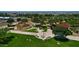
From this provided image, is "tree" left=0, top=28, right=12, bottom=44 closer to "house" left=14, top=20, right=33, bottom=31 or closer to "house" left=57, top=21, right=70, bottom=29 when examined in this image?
"house" left=14, top=20, right=33, bottom=31

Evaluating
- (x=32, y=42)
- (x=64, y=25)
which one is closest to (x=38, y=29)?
(x=32, y=42)

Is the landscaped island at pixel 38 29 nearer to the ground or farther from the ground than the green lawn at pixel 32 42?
farther from the ground

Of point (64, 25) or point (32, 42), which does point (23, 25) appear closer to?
point (32, 42)

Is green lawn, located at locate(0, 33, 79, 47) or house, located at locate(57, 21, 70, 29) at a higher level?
house, located at locate(57, 21, 70, 29)

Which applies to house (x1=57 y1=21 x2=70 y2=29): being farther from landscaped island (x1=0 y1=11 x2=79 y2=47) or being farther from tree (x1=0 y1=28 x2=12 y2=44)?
tree (x1=0 y1=28 x2=12 y2=44)

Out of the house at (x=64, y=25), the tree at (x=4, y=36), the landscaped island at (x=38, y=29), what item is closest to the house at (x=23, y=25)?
the landscaped island at (x=38, y=29)

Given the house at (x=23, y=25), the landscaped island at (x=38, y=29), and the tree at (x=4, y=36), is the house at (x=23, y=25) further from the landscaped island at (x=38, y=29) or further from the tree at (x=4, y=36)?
the tree at (x=4, y=36)

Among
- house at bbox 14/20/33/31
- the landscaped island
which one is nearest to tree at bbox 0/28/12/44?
the landscaped island
